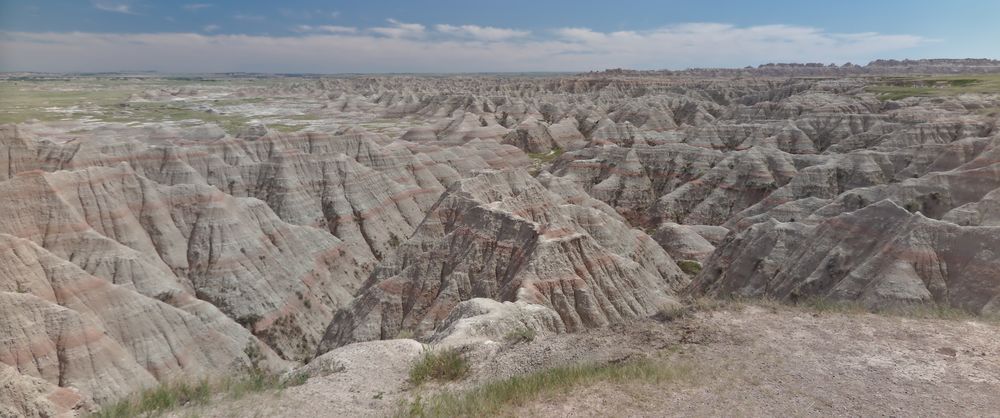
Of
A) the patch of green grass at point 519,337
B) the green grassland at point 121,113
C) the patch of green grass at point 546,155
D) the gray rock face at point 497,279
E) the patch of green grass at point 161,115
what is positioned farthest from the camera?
the patch of green grass at point 161,115

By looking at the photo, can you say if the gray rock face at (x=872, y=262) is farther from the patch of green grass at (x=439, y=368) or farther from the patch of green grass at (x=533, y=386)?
A: the patch of green grass at (x=439, y=368)

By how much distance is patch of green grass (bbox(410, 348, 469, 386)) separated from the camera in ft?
44.6

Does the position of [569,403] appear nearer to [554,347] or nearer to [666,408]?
[666,408]

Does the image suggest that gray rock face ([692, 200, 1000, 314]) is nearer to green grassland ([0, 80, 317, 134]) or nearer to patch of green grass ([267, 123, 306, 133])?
green grassland ([0, 80, 317, 134])

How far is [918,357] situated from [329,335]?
27.3m

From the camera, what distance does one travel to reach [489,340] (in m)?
16.2

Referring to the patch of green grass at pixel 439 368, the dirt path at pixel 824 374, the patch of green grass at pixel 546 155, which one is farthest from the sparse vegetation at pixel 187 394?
the patch of green grass at pixel 546 155

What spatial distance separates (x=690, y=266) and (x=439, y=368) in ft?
117

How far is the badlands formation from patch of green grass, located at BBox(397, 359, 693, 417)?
334 centimetres

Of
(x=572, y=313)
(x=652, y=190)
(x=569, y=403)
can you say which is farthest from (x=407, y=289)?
(x=652, y=190)

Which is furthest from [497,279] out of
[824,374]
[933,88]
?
[933,88]

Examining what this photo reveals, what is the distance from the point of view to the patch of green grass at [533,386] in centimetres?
1148

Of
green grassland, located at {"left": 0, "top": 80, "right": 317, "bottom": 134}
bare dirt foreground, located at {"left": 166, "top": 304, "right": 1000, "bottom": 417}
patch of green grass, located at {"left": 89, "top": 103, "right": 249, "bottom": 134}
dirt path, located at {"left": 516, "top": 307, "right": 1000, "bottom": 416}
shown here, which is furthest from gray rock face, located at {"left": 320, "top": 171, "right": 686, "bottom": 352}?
patch of green grass, located at {"left": 89, "top": 103, "right": 249, "bottom": 134}

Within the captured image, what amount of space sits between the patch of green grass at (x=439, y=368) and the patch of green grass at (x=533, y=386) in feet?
3.39
